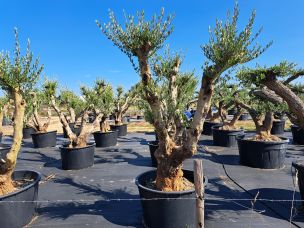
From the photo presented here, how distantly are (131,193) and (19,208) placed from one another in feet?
8.64

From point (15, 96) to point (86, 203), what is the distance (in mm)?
2765

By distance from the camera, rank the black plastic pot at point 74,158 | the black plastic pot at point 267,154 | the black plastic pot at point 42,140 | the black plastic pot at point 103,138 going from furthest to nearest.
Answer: the black plastic pot at point 42,140 → the black plastic pot at point 103,138 → the black plastic pot at point 74,158 → the black plastic pot at point 267,154

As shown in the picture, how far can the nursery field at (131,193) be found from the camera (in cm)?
492

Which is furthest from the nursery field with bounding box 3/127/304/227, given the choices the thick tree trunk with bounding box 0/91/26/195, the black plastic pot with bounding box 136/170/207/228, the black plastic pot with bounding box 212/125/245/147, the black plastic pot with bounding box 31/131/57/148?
the black plastic pot with bounding box 31/131/57/148

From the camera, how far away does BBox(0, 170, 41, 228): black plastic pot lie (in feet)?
14.5

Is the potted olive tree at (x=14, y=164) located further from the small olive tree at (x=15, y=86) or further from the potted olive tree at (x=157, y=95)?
the potted olive tree at (x=157, y=95)

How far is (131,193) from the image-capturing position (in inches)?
255

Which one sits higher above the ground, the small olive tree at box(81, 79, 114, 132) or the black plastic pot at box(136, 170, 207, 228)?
the small olive tree at box(81, 79, 114, 132)

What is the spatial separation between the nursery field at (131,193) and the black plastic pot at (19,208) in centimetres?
24

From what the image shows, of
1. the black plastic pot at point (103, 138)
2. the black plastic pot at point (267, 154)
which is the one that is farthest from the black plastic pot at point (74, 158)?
the black plastic pot at point (267, 154)

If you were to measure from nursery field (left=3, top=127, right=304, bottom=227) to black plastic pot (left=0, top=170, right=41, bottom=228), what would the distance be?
0.24 meters

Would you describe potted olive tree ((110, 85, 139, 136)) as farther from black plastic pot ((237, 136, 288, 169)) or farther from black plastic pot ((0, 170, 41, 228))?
black plastic pot ((0, 170, 41, 228))

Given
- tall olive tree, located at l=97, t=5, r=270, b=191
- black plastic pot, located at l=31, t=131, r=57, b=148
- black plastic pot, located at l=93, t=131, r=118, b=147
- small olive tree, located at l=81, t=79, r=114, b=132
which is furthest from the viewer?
black plastic pot, located at l=31, t=131, r=57, b=148

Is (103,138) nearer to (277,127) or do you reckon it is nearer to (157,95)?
(157,95)
